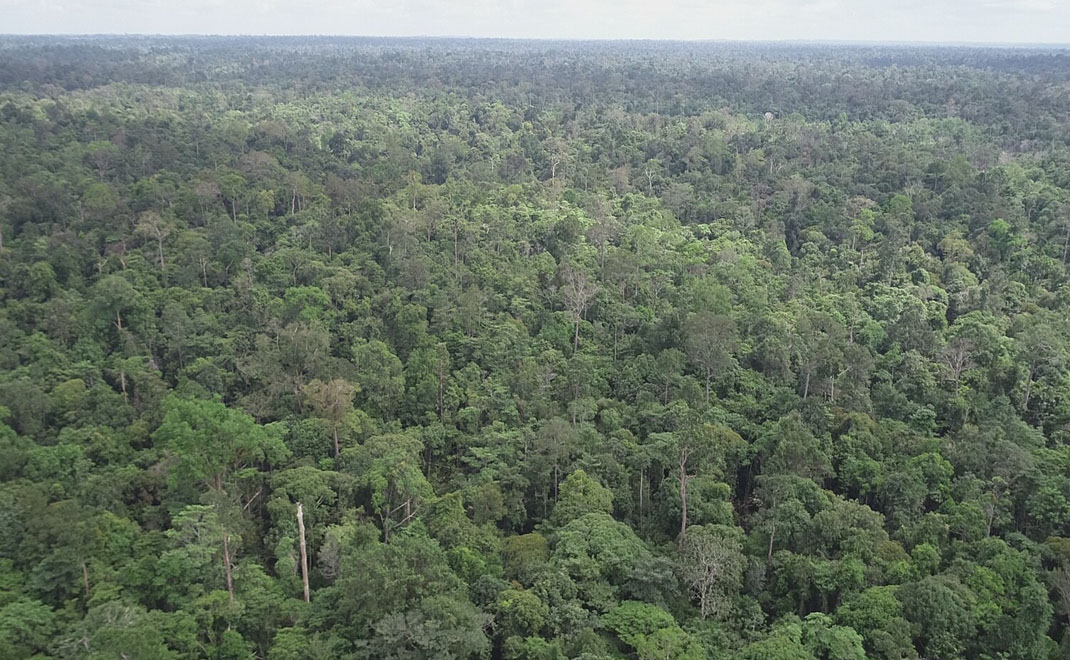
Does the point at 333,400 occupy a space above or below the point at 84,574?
above

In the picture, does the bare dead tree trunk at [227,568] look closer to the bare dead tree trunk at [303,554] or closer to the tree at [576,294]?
the bare dead tree trunk at [303,554]

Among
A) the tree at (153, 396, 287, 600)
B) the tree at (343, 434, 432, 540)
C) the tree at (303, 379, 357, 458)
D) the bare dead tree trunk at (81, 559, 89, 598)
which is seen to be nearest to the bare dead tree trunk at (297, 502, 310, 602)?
the tree at (153, 396, 287, 600)

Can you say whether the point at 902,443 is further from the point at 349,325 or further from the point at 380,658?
the point at 349,325

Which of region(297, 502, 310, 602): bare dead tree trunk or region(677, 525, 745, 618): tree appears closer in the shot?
region(677, 525, 745, 618): tree

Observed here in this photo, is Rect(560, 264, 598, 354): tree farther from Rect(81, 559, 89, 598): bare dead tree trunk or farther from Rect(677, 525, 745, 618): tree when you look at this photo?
Rect(81, 559, 89, 598): bare dead tree trunk

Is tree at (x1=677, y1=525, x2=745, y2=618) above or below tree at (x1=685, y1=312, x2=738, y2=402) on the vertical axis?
below

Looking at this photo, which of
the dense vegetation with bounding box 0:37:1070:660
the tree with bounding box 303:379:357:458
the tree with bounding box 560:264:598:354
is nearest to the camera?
the dense vegetation with bounding box 0:37:1070:660

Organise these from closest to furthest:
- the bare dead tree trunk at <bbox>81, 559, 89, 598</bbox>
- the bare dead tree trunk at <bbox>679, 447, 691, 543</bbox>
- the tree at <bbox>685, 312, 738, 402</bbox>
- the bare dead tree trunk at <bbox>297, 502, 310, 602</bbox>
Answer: the bare dead tree trunk at <bbox>81, 559, 89, 598</bbox> → the bare dead tree trunk at <bbox>297, 502, 310, 602</bbox> → the bare dead tree trunk at <bbox>679, 447, 691, 543</bbox> → the tree at <bbox>685, 312, 738, 402</bbox>

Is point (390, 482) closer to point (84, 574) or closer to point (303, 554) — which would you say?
point (303, 554)

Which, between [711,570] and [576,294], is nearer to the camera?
[711,570]

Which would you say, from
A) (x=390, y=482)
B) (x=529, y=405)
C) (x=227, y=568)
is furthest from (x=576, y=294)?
(x=227, y=568)
